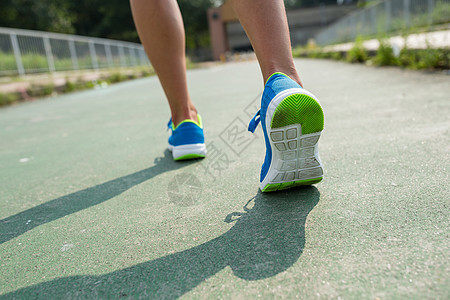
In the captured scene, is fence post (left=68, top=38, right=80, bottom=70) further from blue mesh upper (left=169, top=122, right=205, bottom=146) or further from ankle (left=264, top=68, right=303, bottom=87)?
ankle (left=264, top=68, right=303, bottom=87)

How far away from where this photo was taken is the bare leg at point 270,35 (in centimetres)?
101

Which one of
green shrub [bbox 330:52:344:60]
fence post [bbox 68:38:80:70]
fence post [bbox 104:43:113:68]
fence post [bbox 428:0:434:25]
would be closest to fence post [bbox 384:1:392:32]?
green shrub [bbox 330:52:344:60]

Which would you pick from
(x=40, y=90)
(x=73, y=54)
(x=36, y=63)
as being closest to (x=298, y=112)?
(x=40, y=90)

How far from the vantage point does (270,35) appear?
3.32ft

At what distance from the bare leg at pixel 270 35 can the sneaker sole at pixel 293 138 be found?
15cm

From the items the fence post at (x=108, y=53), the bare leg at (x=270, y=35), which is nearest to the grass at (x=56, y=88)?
the fence post at (x=108, y=53)

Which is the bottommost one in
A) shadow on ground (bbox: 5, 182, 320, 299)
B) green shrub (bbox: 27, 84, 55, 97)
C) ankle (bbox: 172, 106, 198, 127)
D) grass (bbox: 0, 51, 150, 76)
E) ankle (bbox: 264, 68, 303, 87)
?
shadow on ground (bbox: 5, 182, 320, 299)

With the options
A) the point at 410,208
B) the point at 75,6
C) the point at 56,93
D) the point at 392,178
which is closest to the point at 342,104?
the point at 392,178

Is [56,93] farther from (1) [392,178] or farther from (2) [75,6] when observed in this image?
(2) [75,6]

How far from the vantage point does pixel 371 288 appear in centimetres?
62

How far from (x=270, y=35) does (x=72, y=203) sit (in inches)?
33.0

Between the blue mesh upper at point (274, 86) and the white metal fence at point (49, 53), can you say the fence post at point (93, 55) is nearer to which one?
the white metal fence at point (49, 53)

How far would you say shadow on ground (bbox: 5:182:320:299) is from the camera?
688 mm

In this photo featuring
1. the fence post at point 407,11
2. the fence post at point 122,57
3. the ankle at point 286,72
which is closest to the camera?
the ankle at point 286,72
